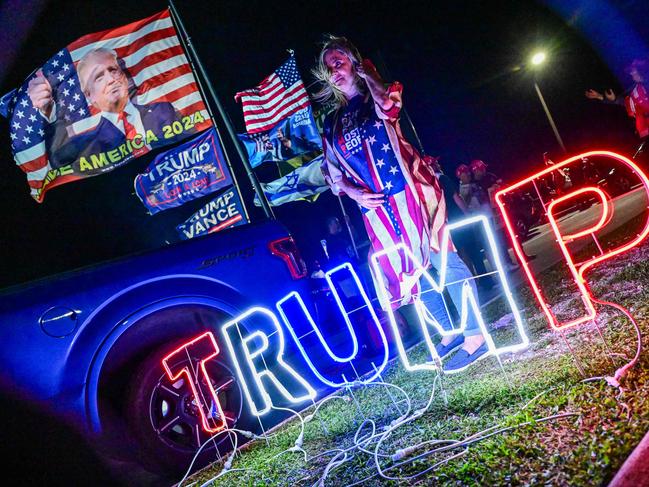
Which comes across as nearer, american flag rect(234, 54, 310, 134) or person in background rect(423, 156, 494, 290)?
person in background rect(423, 156, 494, 290)

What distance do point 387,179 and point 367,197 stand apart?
0.24 metres

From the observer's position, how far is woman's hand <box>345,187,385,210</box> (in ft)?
11.8

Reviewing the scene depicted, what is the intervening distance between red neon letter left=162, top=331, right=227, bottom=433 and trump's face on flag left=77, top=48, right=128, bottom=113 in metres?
5.72

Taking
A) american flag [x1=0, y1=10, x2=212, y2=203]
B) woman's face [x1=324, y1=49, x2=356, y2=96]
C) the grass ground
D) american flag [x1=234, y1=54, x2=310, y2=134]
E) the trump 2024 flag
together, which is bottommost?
the grass ground

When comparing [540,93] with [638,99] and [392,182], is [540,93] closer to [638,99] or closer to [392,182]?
[638,99]

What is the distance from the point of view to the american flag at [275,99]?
834 cm

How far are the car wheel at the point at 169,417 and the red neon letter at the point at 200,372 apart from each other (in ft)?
0.22

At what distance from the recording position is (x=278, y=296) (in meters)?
3.75

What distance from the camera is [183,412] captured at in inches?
130

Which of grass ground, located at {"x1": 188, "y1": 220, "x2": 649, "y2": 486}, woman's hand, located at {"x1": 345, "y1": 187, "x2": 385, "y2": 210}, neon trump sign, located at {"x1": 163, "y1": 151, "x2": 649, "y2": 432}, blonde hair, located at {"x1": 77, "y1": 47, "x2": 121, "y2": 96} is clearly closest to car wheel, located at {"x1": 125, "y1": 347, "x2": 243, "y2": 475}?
neon trump sign, located at {"x1": 163, "y1": 151, "x2": 649, "y2": 432}

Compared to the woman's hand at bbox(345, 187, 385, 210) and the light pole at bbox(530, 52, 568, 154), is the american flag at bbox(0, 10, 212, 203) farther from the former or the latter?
the light pole at bbox(530, 52, 568, 154)

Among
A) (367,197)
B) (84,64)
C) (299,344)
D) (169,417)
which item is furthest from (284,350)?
(84,64)

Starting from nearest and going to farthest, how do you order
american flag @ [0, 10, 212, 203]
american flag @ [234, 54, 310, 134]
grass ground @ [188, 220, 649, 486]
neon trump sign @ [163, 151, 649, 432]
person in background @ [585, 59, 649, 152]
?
grass ground @ [188, 220, 649, 486] → neon trump sign @ [163, 151, 649, 432] → person in background @ [585, 59, 649, 152] → american flag @ [0, 10, 212, 203] → american flag @ [234, 54, 310, 134]

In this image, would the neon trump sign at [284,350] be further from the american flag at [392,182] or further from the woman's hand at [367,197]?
the woman's hand at [367,197]
